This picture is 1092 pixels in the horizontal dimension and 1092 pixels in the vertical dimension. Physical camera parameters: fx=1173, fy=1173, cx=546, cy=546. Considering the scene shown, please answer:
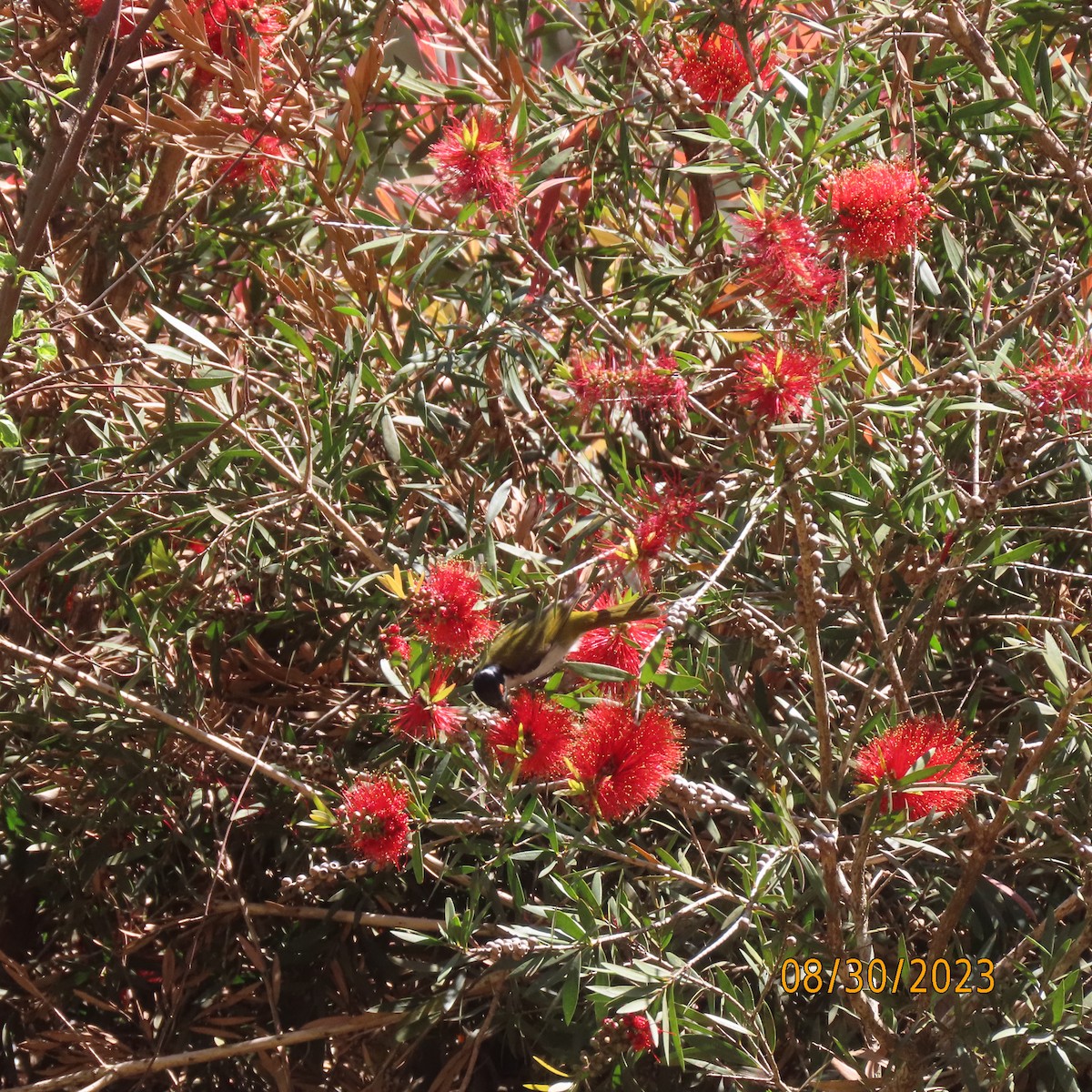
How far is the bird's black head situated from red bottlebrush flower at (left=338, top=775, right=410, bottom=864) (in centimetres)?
12

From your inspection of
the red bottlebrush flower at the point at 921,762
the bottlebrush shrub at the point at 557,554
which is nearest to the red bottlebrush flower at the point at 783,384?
the bottlebrush shrub at the point at 557,554

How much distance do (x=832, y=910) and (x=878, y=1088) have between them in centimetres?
16

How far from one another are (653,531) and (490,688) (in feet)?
0.67

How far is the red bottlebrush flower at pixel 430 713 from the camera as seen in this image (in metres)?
1.04

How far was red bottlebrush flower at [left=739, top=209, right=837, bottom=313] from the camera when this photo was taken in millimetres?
1004

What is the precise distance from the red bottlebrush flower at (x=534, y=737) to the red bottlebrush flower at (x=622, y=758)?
15mm

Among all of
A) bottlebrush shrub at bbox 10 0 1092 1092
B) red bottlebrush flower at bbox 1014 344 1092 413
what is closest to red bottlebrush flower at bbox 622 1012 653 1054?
bottlebrush shrub at bbox 10 0 1092 1092

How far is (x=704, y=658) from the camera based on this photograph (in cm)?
115

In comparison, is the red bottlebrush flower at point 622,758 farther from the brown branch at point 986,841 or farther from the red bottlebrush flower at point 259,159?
the red bottlebrush flower at point 259,159

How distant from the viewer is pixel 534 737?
1031 millimetres

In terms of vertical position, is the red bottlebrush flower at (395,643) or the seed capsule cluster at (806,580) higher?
the seed capsule cluster at (806,580)

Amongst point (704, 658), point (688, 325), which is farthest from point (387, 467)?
point (704, 658)

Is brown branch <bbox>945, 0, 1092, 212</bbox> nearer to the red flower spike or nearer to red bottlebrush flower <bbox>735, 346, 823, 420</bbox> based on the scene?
red bottlebrush flower <bbox>735, 346, 823, 420</bbox>

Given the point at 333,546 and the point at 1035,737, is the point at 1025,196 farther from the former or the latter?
the point at 333,546
